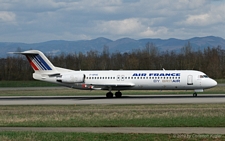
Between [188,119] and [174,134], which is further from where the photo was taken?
[188,119]

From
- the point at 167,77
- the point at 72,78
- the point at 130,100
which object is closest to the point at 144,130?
the point at 130,100

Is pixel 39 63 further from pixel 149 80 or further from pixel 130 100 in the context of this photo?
pixel 130 100

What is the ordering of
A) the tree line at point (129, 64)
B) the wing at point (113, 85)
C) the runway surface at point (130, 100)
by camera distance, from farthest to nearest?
the tree line at point (129, 64) → the wing at point (113, 85) → the runway surface at point (130, 100)

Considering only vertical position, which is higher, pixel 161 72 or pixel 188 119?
pixel 161 72

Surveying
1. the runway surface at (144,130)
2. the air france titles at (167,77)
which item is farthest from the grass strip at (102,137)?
the air france titles at (167,77)

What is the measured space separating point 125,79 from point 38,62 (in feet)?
32.4

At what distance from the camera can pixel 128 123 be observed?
2281cm

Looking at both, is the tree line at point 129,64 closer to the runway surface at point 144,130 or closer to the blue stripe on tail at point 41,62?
the blue stripe on tail at point 41,62

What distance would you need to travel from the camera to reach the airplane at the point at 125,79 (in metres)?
46.9

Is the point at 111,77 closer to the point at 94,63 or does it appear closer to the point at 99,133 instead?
the point at 99,133

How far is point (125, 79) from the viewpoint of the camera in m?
48.3

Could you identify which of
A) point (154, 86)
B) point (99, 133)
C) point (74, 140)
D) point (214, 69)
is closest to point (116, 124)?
point (99, 133)

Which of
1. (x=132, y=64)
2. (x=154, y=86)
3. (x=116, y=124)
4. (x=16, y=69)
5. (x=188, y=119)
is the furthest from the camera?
(x=16, y=69)

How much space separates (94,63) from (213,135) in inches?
3897
